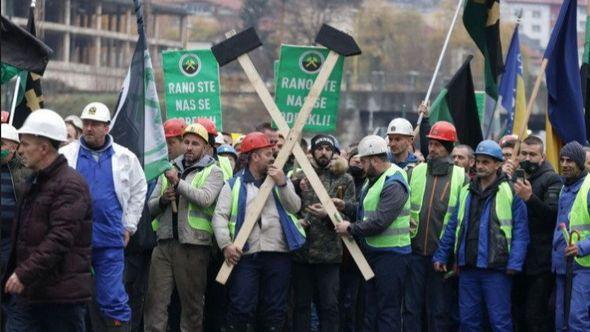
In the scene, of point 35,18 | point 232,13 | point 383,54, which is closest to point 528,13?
point 383,54

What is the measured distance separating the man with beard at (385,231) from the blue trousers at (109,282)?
2726 mm

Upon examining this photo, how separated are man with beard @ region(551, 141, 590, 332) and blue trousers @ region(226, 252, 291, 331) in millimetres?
2445

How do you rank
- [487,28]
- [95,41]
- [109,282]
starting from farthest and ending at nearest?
[95,41], [487,28], [109,282]

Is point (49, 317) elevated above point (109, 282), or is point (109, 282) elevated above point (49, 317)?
point (109, 282)

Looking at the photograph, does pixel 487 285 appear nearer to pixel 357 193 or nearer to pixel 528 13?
pixel 357 193

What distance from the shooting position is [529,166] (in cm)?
1683

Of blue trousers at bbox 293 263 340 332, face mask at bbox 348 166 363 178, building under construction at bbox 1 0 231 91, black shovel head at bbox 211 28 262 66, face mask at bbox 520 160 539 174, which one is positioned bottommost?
blue trousers at bbox 293 263 340 332

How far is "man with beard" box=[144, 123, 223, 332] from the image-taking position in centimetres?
1675

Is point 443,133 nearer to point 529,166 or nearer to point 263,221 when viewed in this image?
point 529,166

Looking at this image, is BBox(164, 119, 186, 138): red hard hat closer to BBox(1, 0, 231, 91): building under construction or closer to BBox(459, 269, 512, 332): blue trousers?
BBox(459, 269, 512, 332): blue trousers

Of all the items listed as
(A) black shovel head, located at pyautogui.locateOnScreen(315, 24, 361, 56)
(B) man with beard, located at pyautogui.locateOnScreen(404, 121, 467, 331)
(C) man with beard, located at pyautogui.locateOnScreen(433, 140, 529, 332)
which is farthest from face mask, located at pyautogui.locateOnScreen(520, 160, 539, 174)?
(A) black shovel head, located at pyautogui.locateOnScreen(315, 24, 361, 56)

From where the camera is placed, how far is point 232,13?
352ft

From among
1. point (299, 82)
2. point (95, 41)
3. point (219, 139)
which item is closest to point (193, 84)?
point (219, 139)

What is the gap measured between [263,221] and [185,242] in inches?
30.4
